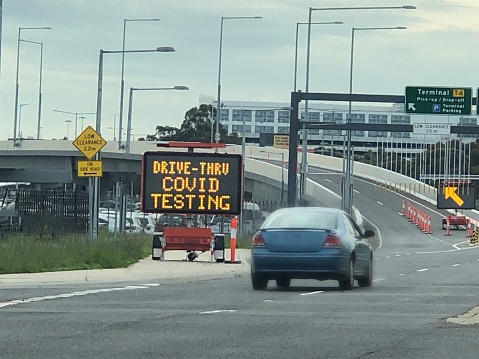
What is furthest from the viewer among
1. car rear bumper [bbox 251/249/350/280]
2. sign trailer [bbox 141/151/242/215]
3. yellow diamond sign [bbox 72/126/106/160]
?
yellow diamond sign [bbox 72/126/106/160]

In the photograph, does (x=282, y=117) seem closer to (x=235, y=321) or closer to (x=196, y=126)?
(x=196, y=126)

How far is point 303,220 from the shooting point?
70.4 feet

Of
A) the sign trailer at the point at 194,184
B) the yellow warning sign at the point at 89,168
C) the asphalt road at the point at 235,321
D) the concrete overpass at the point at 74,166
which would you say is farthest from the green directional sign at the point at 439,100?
the concrete overpass at the point at 74,166

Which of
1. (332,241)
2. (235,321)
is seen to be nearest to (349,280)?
(332,241)

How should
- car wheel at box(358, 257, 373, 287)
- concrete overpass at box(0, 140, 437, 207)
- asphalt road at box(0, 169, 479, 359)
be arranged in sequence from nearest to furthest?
asphalt road at box(0, 169, 479, 359)
car wheel at box(358, 257, 373, 287)
concrete overpass at box(0, 140, 437, 207)

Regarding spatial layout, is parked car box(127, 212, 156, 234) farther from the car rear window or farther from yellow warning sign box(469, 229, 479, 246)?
the car rear window

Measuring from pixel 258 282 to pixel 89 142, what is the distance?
10320mm

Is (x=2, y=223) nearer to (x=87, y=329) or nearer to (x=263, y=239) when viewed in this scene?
(x=263, y=239)

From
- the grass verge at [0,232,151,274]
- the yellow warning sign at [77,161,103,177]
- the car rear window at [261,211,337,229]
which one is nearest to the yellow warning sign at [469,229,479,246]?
the grass verge at [0,232,151,274]

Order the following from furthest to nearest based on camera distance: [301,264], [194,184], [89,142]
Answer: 1. [89,142]
2. [194,184]
3. [301,264]

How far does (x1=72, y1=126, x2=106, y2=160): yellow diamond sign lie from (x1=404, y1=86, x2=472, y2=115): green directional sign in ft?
60.4

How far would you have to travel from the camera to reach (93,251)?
90.2ft

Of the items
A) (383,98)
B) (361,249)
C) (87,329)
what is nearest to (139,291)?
(361,249)

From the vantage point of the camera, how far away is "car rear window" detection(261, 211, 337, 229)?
70.0 feet
